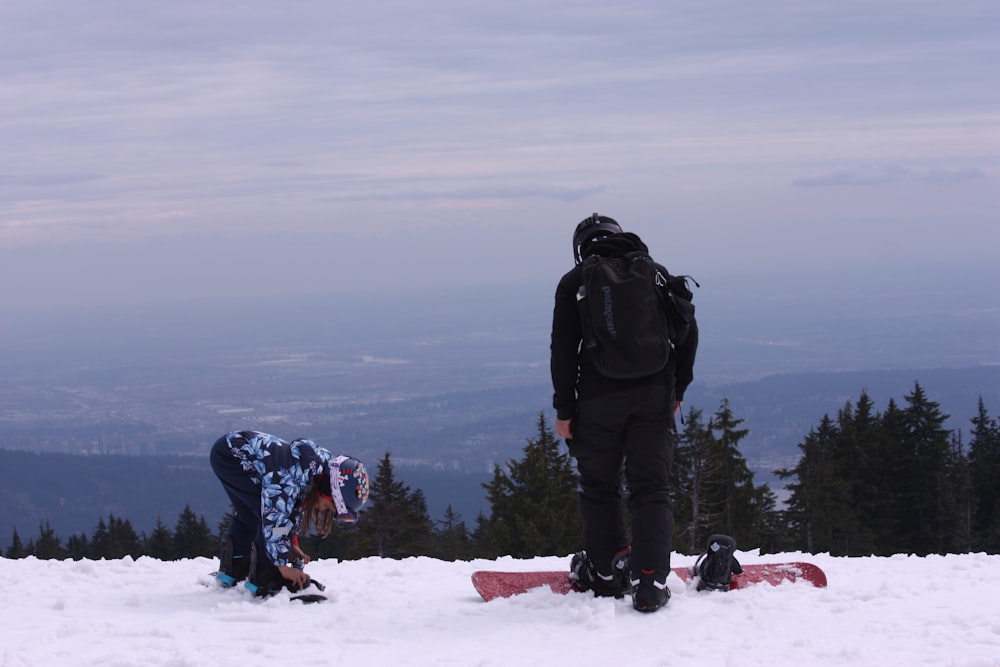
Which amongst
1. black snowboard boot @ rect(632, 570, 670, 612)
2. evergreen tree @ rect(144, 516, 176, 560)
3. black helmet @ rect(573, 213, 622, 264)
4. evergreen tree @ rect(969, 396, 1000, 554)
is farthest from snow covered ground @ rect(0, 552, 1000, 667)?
evergreen tree @ rect(144, 516, 176, 560)

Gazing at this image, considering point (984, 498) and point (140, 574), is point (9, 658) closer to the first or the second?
point (140, 574)

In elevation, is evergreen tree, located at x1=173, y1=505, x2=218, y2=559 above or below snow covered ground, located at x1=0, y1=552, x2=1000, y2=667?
below

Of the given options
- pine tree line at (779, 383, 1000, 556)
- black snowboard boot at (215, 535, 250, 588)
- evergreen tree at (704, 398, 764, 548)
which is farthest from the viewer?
pine tree line at (779, 383, 1000, 556)

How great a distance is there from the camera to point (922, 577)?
651cm

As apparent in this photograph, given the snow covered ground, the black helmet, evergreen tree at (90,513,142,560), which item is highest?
the black helmet

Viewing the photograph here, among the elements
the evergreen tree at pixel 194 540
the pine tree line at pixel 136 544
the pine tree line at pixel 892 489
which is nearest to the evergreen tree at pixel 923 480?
the pine tree line at pixel 892 489

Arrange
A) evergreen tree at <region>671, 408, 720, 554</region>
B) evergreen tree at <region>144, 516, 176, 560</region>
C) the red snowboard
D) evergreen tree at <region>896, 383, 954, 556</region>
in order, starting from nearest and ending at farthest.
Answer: the red snowboard < evergreen tree at <region>671, 408, 720, 554</region> < evergreen tree at <region>896, 383, 954, 556</region> < evergreen tree at <region>144, 516, 176, 560</region>

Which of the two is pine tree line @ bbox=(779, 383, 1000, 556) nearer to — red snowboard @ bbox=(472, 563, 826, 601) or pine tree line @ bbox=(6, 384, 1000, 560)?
pine tree line @ bbox=(6, 384, 1000, 560)

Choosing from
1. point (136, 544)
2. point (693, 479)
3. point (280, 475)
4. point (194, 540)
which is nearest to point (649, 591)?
point (280, 475)

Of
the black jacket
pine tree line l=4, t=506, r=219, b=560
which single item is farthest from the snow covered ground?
pine tree line l=4, t=506, r=219, b=560

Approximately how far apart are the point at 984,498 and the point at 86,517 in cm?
11388

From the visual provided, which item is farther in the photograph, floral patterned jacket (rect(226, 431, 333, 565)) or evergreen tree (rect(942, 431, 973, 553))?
evergreen tree (rect(942, 431, 973, 553))

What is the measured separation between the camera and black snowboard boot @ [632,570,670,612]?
5.54 m

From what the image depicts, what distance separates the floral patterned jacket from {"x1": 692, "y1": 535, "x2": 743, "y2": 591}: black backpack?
→ 249 centimetres
